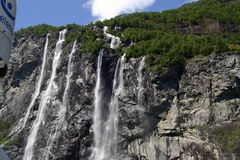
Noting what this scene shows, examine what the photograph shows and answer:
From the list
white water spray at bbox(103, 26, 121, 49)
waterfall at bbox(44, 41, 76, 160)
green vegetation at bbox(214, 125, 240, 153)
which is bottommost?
green vegetation at bbox(214, 125, 240, 153)

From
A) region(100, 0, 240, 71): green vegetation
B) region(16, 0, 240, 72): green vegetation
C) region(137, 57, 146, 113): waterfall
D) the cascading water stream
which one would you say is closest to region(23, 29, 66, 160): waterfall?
region(16, 0, 240, 72): green vegetation

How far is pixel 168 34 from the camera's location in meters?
73.9

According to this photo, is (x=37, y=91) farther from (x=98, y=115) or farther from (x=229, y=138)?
(x=229, y=138)

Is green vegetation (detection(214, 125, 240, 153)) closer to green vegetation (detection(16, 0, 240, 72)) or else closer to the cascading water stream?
green vegetation (detection(16, 0, 240, 72))

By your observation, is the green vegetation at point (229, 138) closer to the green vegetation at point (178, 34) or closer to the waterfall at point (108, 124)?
the green vegetation at point (178, 34)

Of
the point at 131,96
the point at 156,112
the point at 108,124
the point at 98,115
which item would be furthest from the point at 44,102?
the point at 156,112

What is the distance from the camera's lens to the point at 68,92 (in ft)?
223

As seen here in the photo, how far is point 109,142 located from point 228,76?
16.5 m

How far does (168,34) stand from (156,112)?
19543 millimetres

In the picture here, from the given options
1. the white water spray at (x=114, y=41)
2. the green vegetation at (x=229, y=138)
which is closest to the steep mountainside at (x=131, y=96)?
the green vegetation at (x=229, y=138)

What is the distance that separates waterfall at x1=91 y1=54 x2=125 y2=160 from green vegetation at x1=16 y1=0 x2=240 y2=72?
4045 mm

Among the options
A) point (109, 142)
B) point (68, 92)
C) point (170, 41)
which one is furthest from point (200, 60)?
point (68, 92)

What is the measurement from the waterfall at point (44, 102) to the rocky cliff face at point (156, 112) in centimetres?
73

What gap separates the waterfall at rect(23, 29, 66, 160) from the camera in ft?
216
